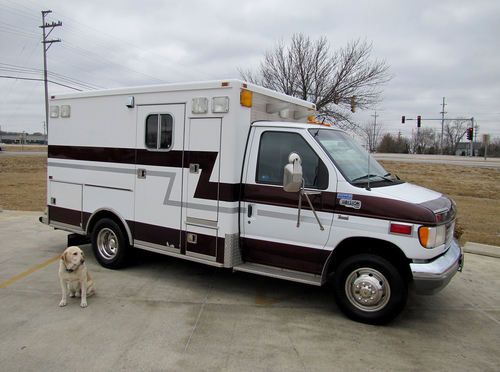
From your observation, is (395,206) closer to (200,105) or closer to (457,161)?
(200,105)

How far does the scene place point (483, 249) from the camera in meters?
8.17

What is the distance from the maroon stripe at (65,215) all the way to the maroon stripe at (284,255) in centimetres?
309

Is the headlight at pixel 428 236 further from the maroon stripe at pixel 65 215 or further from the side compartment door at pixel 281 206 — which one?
the maroon stripe at pixel 65 215

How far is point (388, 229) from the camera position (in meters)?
4.52

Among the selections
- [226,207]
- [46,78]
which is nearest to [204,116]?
[226,207]

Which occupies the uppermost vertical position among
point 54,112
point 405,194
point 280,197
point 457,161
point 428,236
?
point 54,112

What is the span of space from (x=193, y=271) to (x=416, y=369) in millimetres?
3669

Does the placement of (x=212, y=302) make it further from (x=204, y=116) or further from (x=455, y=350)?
(x=455, y=350)

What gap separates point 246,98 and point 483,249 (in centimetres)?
574

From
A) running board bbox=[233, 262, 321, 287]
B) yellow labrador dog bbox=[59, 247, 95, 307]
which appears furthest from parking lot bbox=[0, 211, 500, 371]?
running board bbox=[233, 262, 321, 287]

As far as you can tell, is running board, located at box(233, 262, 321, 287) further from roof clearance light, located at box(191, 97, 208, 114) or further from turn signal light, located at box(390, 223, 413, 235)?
roof clearance light, located at box(191, 97, 208, 114)

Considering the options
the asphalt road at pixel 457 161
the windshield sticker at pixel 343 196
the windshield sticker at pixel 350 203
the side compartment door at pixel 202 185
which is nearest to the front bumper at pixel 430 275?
the windshield sticker at pixel 350 203

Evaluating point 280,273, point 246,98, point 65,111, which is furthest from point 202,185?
point 65,111

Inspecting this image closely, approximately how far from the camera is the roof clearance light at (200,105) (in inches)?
214
